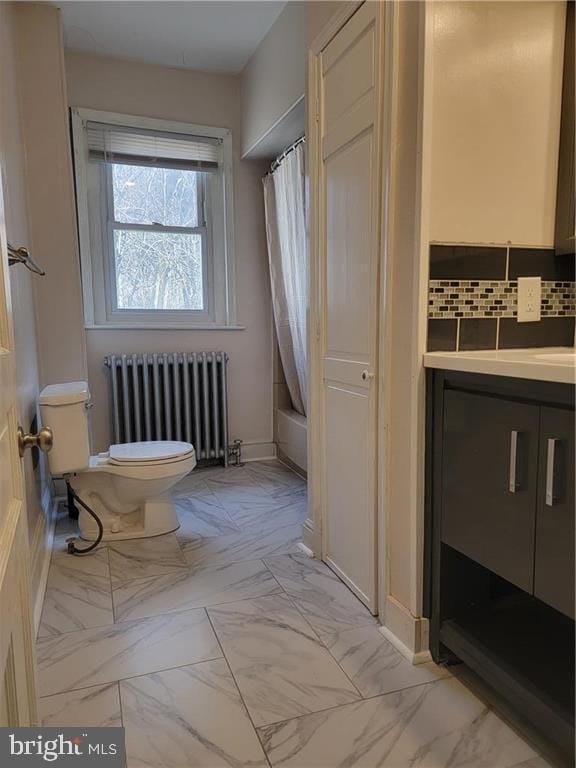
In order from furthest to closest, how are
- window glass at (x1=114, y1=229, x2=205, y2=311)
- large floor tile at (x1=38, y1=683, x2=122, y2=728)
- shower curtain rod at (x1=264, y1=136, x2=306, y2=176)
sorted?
window glass at (x1=114, y1=229, x2=205, y2=311) → shower curtain rod at (x1=264, y1=136, x2=306, y2=176) → large floor tile at (x1=38, y1=683, x2=122, y2=728)

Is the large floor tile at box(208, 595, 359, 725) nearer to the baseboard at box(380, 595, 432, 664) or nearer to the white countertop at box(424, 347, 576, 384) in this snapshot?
the baseboard at box(380, 595, 432, 664)

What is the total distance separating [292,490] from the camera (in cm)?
298

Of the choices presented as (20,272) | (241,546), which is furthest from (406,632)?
(20,272)

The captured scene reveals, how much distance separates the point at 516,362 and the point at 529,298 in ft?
1.59

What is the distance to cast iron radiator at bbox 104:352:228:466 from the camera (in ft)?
10.2

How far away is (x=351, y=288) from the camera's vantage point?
1715mm

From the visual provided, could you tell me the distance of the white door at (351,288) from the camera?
154cm

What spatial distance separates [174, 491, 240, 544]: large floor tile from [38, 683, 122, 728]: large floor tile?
952mm

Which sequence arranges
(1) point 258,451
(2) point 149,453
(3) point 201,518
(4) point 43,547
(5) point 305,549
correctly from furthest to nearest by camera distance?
1. (1) point 258,451
2. (3) point 201,518
3. (2) point 149,453
4. (5) point 305,549
5. (4) point 43,547

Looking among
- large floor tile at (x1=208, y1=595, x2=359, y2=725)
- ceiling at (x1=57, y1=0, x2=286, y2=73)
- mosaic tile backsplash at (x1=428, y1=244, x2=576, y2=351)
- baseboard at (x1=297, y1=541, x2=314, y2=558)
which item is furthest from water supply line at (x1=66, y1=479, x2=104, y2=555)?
ceiling at (x1=57, y1=0, x2=286, y2=73)

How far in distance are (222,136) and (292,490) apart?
2.36 metres

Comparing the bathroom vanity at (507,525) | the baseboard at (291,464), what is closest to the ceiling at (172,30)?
the bathroom vanity at (507,525)

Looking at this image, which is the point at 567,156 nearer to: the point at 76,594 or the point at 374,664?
the point at 374,664

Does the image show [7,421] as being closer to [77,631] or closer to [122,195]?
[77,631]
